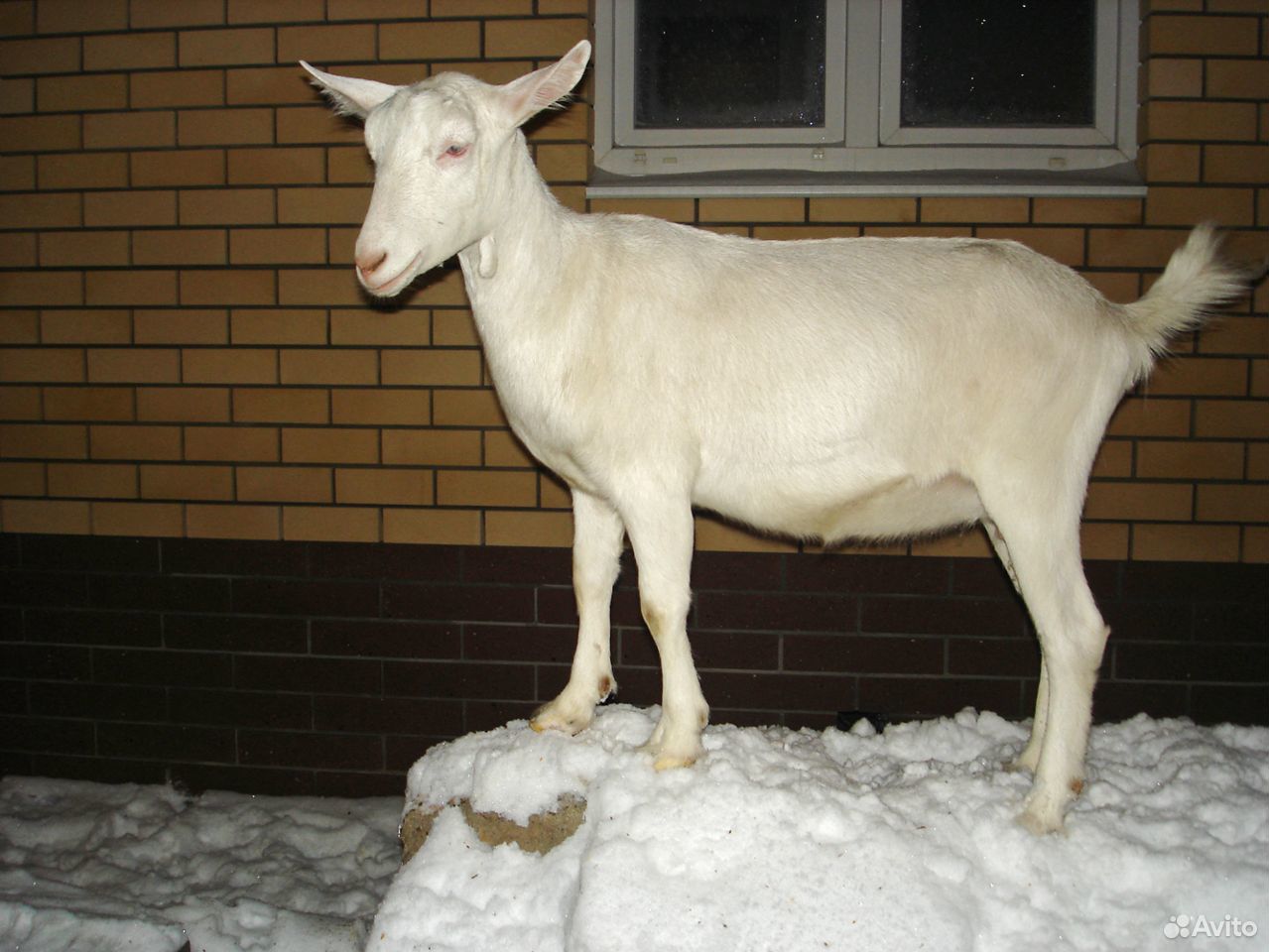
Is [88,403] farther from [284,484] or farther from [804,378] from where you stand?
[804,378]

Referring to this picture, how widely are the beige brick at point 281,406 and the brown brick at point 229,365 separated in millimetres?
68

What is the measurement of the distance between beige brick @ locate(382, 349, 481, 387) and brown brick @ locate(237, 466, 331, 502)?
1.95 ft

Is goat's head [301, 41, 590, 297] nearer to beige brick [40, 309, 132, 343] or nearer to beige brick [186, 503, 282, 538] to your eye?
beige brick [186, 503, 282, 538]

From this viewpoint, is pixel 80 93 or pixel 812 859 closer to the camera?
pixel 812 859

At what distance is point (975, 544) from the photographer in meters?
4.31

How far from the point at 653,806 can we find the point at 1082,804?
1460 mm

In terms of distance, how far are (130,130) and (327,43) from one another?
42.9 inches

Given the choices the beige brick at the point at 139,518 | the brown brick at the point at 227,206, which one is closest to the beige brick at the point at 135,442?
the beige brick at the point at 139,518

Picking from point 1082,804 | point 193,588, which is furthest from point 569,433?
point 193,588

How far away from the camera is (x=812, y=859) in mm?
2715

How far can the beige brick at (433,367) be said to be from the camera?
438cm

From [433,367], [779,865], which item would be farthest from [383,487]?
[779,865]

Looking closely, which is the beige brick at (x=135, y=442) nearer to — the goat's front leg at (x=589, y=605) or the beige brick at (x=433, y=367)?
the beige brick at (x=433, y=367)

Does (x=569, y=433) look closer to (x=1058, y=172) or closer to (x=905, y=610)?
(x=905, y=610)
